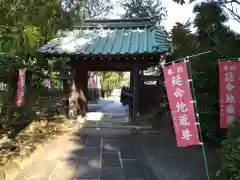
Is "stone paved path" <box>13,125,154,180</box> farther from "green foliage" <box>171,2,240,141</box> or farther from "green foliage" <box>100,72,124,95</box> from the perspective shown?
"green foliage" <box>100,72,124,95</box>

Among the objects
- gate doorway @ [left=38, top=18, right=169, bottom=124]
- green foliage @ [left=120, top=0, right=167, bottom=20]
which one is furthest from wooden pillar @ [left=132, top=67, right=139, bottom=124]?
green foliage @ [left=120, top=0, right=167, bottom=20]

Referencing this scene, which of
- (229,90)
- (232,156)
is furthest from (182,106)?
(232,156)

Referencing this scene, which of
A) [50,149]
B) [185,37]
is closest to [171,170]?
[185,37]

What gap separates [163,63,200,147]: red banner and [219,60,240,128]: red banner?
83 centimetres

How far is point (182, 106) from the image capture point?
4.53 m

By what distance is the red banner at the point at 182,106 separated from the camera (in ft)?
14.5

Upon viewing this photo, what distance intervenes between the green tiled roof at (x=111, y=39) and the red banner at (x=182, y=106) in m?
4.18

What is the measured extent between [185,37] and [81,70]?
210 inches

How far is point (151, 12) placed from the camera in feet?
84.5

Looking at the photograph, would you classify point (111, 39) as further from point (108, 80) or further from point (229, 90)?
point (108, 80)

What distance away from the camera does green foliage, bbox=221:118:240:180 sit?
3.38 meters

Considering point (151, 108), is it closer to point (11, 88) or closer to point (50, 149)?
point (50, 149)

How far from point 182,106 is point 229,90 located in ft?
3.38

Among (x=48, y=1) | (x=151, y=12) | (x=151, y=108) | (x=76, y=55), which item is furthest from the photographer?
(x=151, y=12)
